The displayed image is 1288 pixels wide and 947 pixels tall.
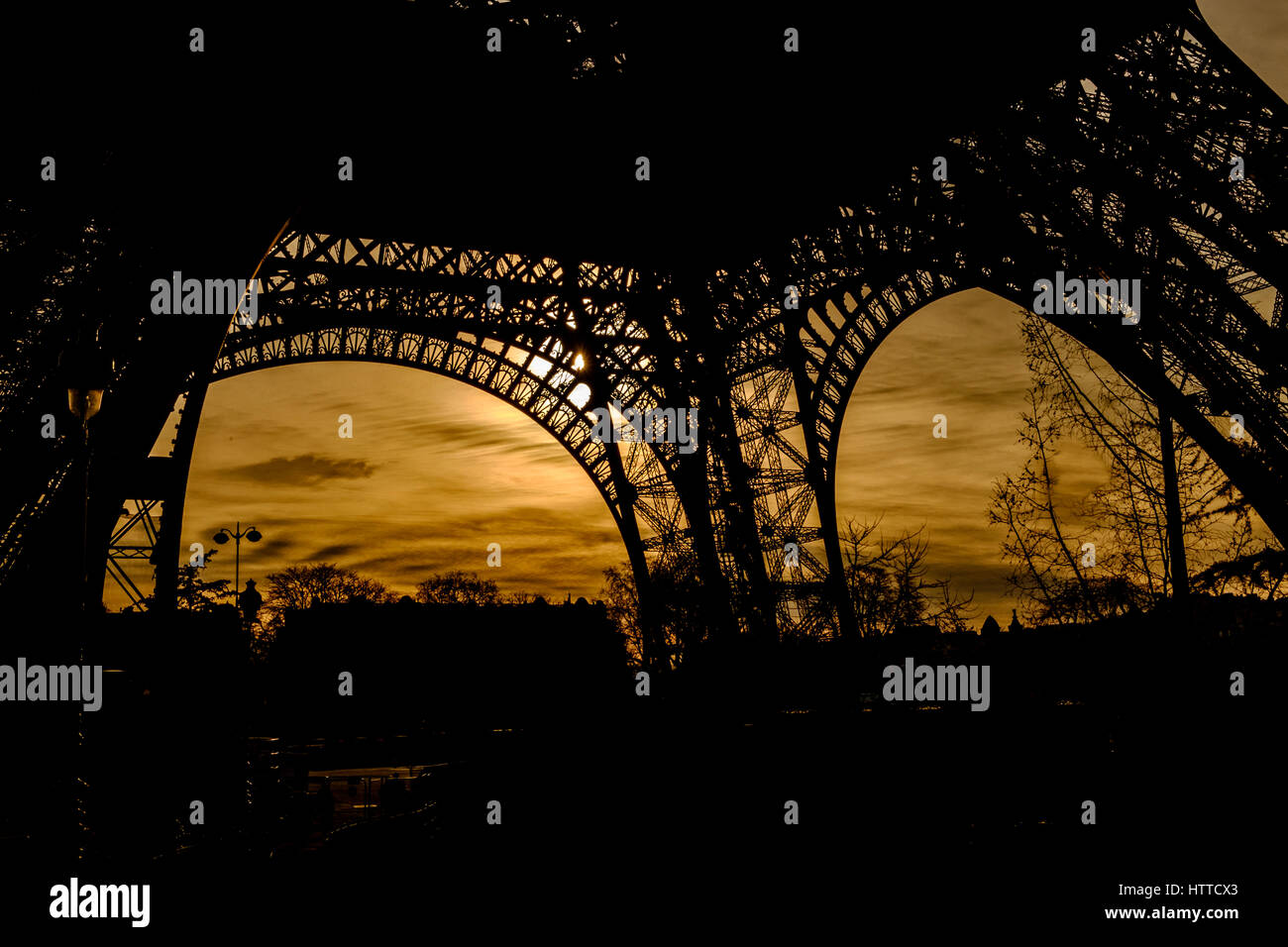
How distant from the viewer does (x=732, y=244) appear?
23891mm

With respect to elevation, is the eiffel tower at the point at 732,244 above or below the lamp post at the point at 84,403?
above

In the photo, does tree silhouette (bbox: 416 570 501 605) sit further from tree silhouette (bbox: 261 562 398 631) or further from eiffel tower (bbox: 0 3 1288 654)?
eiffel tower (bbox: 0 3 1288 654)

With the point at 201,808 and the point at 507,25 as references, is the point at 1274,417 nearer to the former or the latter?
the point at 507,25

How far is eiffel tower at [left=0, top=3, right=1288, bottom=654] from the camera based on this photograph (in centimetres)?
1253

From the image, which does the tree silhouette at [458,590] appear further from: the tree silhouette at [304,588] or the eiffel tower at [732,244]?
the eiffel tower at [732,244]

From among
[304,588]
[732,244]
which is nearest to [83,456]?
[732,244]

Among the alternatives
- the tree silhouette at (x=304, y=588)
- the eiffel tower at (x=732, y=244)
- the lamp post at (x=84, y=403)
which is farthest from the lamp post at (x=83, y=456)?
the tree silhouette at (x=304, y=588)

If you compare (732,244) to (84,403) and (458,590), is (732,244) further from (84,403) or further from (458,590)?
(458,590)

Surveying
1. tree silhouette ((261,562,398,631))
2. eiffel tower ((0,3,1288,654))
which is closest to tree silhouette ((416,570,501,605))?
tree silhouette ((261,562,398,631))

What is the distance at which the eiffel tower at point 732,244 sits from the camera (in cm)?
1253

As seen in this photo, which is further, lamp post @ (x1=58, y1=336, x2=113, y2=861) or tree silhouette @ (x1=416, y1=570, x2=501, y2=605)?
tree silhouette @ (x1=416, y1=570, x2=501, y2=605)
